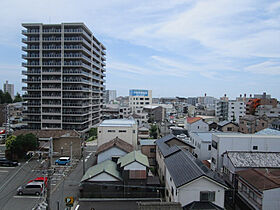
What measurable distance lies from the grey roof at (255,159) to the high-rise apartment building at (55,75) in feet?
86.1

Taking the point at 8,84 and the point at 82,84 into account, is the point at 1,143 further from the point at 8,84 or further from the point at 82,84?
the point at 8,84

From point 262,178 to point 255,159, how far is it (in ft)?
11.3

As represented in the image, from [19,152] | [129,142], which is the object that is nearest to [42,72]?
[19,152]

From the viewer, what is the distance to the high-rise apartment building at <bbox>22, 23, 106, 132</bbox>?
3475 cm

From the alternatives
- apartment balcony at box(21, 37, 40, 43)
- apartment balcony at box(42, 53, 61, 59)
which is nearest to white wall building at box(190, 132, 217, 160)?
apartment balcony at box(42, 53, 61, 59)

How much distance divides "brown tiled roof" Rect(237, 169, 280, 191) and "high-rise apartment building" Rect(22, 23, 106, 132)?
2760 centimetres

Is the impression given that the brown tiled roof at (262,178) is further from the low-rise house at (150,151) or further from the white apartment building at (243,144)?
the low-rise house at (150,151)

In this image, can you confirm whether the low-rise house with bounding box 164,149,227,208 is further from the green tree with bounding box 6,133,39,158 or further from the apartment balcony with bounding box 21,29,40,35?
the apartment balcony with bounding box 21,29,40,35

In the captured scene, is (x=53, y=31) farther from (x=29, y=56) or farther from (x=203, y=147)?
(x=203, y=147)

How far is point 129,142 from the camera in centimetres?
2391

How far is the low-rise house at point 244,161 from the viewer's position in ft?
48.3

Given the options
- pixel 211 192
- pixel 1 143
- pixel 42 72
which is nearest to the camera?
pixel 211 192

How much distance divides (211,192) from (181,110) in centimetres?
7645

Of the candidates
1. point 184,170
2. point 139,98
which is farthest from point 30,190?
point 139,98
